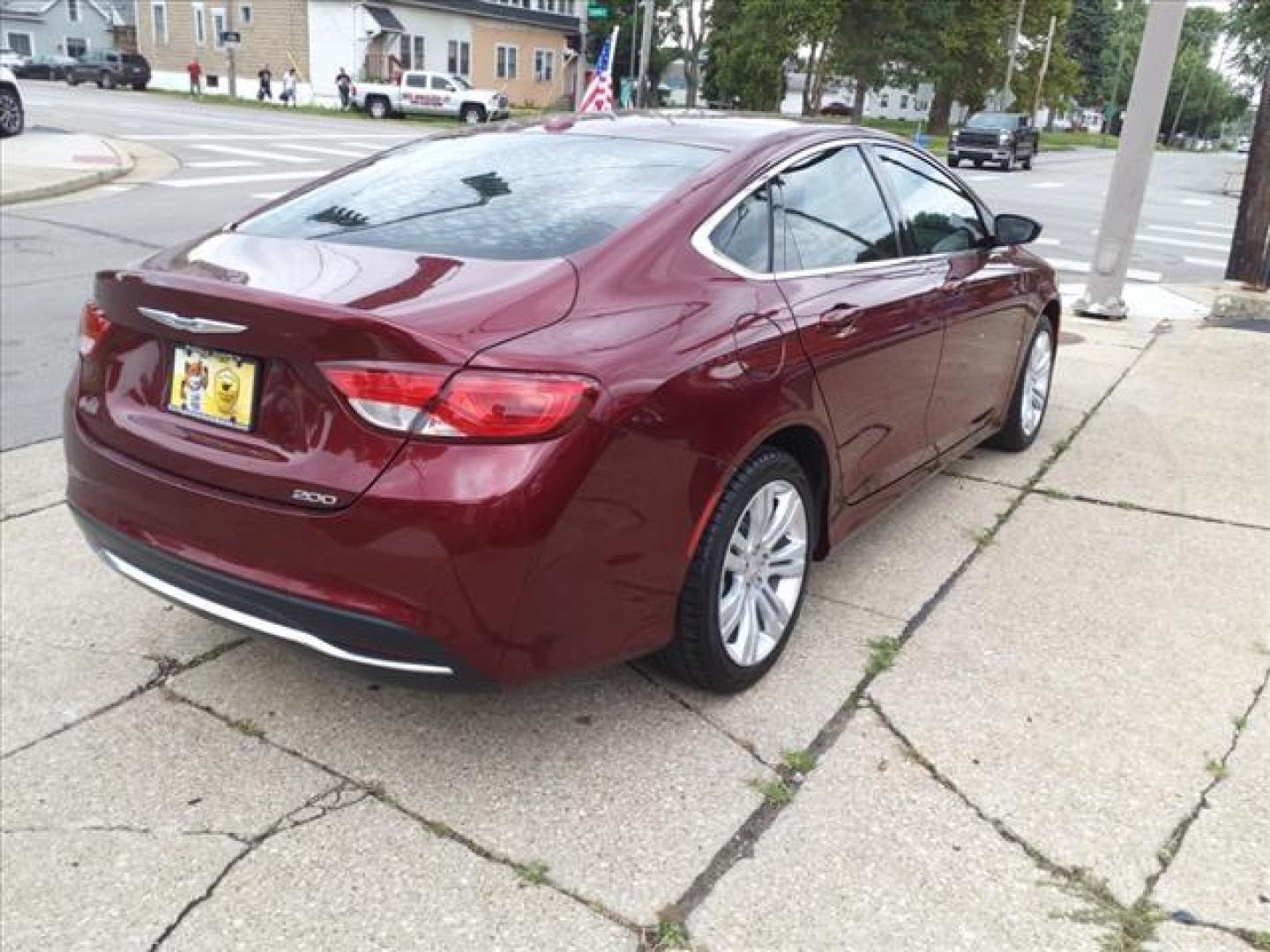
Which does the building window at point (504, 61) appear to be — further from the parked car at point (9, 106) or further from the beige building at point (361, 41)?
the parked car at point (9, 106)

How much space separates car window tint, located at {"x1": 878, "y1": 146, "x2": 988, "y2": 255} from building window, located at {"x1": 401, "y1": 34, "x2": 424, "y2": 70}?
49.1 meters

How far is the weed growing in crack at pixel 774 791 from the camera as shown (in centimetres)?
279

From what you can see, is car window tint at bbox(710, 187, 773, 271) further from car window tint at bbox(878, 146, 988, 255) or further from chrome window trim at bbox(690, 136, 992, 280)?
car window tint at bbox(878, 146, 988, 255)

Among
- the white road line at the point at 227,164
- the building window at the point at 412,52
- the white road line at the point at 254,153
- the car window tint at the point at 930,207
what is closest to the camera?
the car window tint at the point at 930,207

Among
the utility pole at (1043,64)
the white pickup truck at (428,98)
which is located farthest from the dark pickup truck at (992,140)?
the utility pole at (1043,64)

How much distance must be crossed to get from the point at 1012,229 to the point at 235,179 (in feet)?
47.8

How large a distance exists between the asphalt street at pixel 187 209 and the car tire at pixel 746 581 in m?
3.88

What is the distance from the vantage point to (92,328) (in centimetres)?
299

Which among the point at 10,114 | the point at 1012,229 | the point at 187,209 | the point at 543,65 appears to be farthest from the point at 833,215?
the point at 543,65

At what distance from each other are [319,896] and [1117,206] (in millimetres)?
8732

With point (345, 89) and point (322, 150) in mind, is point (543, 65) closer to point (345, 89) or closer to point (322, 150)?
point (345, 89)

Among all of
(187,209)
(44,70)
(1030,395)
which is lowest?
(187,209)

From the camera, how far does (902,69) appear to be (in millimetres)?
49469

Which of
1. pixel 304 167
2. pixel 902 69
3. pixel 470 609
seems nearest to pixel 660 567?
pixel 470 609
